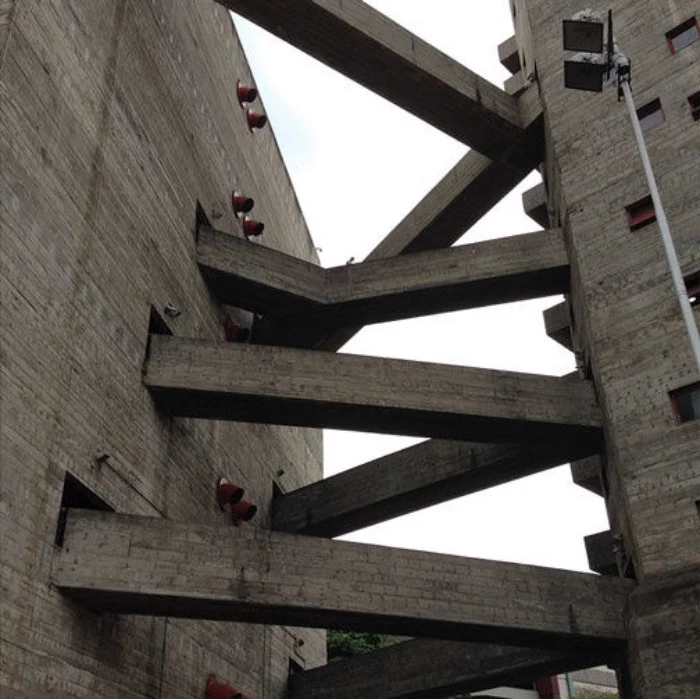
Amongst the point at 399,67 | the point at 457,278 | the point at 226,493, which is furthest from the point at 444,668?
the point at 399,67

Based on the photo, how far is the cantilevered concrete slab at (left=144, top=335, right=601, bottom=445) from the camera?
51.5 ft

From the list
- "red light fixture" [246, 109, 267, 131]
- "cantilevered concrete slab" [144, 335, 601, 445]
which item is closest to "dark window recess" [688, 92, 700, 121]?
"cantilevered concrete slab" [144, 335, 601, 445]

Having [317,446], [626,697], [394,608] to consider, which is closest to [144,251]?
[394,608]

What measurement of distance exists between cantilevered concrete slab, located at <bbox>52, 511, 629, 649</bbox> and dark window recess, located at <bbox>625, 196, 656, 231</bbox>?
7338 millimetres

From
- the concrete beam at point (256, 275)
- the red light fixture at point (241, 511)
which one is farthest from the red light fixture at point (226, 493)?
the concrete beam at point (256, 275)

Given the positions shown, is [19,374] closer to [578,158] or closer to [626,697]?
[626,697]

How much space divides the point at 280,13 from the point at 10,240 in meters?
10.1

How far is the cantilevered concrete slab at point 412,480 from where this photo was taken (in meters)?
18.4

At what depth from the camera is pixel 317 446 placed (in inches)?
1189

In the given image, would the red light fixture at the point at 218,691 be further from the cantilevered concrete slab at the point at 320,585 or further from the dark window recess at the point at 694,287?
the dark window recess at the point at 694,287

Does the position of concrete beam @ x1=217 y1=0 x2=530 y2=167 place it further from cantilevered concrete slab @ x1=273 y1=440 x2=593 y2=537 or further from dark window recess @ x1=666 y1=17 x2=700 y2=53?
cantilevered concrete slab @ x1=273 y1=440 x2=593 y2=537

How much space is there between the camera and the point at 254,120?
2502 centimetres

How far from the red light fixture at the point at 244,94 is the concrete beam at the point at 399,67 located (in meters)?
4.84

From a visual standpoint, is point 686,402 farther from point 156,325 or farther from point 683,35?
point 156,325
